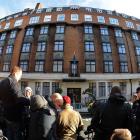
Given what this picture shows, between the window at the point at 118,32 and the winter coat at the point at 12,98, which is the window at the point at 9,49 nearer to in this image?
the window at the point at 118,32

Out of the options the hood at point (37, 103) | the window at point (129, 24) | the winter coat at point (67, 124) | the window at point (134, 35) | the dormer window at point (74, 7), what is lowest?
the winter coat at point (67, 124)

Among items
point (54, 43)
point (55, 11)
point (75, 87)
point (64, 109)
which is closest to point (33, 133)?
point (64, 109)

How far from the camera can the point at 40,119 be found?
5754mm

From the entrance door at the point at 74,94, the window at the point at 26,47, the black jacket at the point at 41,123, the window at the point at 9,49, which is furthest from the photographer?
the window at the point at 9,49

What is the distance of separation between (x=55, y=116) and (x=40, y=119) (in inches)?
12.7

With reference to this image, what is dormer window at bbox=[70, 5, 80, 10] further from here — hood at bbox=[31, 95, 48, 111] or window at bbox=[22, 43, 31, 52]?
hood at bbox=[31, 95, 48, 111]

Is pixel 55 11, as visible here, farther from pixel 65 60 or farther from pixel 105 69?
pixel 105 69

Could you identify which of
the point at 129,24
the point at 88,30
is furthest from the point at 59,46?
the point at 129,24

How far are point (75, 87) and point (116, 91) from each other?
43.9m

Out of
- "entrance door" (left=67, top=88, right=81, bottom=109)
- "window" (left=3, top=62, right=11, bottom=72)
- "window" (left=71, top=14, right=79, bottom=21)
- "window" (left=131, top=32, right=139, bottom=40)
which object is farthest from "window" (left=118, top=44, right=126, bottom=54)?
"window" (left=3, top=62, right=11, bottom=72)

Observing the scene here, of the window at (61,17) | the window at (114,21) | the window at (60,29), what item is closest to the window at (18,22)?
the window at (61,17)

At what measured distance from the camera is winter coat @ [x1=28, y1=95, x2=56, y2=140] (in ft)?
18.7

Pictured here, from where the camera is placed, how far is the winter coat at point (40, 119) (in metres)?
5.70

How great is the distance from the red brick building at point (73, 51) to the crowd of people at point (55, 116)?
140 feet
